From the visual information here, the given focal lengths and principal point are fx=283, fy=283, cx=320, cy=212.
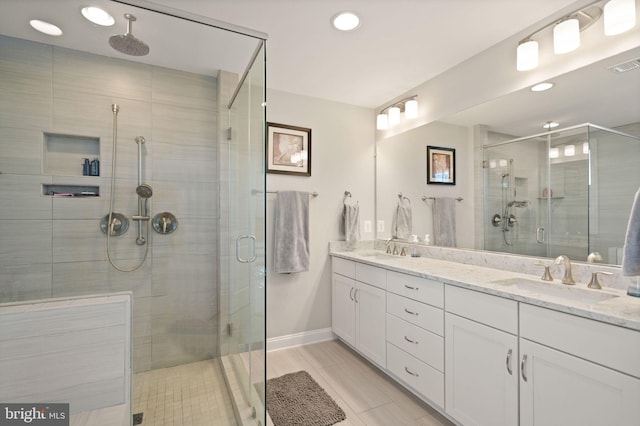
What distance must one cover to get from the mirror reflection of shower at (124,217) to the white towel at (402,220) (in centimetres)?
215

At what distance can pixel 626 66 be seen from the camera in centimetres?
138

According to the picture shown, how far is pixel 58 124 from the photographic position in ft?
4.91

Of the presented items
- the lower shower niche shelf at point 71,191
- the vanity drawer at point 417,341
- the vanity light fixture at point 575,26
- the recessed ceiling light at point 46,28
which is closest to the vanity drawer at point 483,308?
the vanity drawer at point 417,341

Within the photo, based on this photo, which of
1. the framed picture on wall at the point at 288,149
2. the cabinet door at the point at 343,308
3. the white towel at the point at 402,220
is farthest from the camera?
the white towel at the point at 402,220

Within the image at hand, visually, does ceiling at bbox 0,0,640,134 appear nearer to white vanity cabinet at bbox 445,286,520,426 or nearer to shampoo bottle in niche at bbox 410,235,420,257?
shampoo bottle in niche at bbox 410,235,420,257

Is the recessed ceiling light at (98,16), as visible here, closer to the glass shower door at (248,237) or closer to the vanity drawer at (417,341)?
the glass shower door at (248,237)

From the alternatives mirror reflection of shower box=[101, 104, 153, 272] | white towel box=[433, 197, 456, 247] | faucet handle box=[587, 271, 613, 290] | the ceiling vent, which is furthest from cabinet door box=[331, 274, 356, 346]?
the ceiling vent

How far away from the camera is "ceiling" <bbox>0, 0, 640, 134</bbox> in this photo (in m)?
1.46

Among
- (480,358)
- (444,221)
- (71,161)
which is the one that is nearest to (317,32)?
(71,161)

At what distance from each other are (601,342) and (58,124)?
262 centimetres

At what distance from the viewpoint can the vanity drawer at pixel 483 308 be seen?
130 centimetres

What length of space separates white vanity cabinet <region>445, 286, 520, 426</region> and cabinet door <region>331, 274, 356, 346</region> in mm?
1009

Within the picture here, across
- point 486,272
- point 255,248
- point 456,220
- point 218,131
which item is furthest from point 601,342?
point 218,131

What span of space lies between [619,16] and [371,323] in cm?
225
